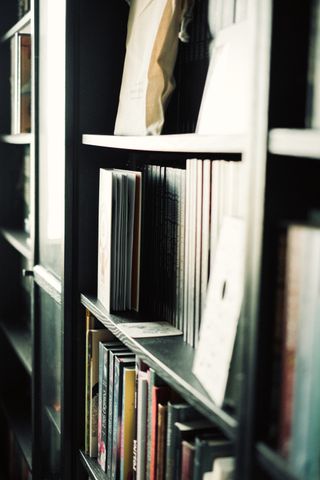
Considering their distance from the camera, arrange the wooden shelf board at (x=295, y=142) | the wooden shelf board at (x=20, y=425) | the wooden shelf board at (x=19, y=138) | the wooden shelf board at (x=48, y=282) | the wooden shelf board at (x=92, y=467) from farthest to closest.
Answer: the wooden shelf board at (x=20, y=425) → the wooden shelf board at (x=19, y=138) → the wooden shelf board at (x=48, y=282) → the wooden shelf board at (x=92, y=467) → the wooden shelf board at (x=295, y=142)

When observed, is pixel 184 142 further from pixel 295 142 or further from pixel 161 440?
pixel 161 440

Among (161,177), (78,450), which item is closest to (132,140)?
(161,177)

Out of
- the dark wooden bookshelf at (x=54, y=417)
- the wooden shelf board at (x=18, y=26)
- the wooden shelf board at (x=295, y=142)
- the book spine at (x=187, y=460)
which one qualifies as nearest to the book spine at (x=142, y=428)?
the book spine at (x=187, y=460)

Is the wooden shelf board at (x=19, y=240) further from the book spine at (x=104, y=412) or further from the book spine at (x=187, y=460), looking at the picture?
the book spine at (x=187, y=460)

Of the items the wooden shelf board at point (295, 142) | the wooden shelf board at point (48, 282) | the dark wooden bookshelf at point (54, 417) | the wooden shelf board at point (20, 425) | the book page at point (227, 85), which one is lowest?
the wooden shelf board at point (20, 425)

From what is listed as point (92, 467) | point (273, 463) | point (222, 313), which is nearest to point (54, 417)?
point (92, 467)

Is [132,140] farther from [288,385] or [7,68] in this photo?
[7,68]

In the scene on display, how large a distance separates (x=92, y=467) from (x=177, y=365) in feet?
1.97

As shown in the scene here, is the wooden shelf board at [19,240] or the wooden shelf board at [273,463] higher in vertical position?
the wooden shelf board at [273,463]

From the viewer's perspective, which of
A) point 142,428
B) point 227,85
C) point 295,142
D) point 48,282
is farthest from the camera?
point 48,282

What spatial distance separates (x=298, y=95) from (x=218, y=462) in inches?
22.2

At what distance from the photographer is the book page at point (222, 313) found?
0.95 meters

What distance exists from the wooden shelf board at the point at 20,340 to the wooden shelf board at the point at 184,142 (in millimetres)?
1105

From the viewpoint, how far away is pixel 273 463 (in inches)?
31.0
